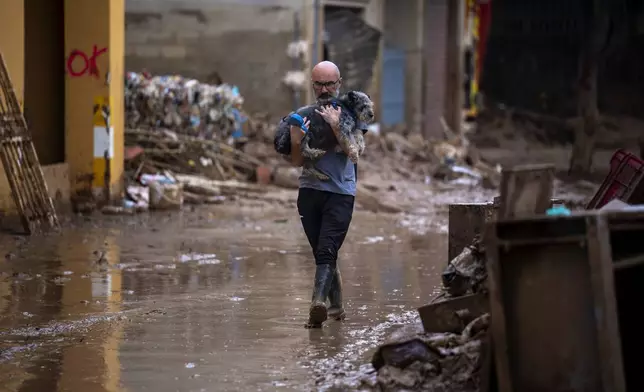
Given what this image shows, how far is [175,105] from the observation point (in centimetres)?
1959

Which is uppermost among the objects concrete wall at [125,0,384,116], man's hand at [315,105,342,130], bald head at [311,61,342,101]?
concrete wall at [125,0,384,116]

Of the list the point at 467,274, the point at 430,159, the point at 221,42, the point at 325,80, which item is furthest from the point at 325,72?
the point at 430,159

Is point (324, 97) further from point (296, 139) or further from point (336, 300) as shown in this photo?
point (336, 300)

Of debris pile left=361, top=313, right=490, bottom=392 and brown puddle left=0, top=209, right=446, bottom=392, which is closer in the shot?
debris pile left=361, top=313, right=490, bottom=392

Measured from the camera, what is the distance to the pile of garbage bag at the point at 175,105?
19297 mm

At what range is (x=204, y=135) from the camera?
66.0ft

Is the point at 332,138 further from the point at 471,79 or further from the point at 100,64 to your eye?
the point at 471,79

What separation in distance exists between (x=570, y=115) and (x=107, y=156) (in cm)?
2171

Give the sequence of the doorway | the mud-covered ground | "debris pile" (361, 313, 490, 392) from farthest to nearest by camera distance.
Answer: the doorway < the mud-covered ground < "debris pile" (361, 313, 490, 392)

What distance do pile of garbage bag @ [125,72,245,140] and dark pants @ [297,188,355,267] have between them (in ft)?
35.2

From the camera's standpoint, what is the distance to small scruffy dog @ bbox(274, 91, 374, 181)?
8844mm

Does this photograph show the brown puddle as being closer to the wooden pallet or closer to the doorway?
the wooden pallet

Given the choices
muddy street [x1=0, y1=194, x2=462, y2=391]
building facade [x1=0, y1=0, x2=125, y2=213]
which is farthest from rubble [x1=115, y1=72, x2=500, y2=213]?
muddy street [x1=0, y1=194, x2=462, y2=391]

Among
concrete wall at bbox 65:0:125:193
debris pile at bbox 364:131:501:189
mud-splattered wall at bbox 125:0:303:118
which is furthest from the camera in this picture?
mud-splattered wall at bbox 125:0:303:118
